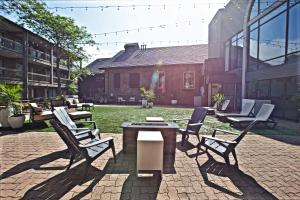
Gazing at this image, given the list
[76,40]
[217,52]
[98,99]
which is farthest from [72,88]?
[217,52]

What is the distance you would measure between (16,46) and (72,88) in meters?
7.58

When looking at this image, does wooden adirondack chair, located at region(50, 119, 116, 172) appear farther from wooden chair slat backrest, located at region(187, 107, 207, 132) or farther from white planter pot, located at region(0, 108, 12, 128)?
white planter pot, located at region(0, 108, 12, 128)

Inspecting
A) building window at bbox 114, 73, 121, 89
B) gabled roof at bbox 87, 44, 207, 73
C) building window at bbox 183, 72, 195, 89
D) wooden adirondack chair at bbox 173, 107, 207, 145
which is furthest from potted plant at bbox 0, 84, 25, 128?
building window at bbox 114, 73, 121, 89

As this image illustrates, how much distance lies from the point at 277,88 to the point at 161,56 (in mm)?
15945

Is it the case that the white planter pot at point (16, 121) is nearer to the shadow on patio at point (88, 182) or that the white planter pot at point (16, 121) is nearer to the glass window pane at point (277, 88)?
the shadow on patio at point (88, 182)

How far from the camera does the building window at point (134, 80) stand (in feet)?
80.3

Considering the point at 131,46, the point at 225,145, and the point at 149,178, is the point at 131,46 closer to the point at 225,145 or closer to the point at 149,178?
the point at 225,145

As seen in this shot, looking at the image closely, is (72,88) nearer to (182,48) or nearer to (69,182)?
(182,48)

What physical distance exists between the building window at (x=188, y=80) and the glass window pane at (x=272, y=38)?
32.3 feet

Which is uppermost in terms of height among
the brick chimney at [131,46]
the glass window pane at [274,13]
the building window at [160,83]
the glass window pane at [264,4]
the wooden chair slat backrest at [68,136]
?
the brick chimney at [131,46]

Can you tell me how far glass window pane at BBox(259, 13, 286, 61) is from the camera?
1035cm

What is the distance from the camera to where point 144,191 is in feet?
9.05

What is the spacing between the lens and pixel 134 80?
80.9 feet

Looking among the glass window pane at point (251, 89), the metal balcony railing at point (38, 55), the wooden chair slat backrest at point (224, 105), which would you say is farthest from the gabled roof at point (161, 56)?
the wooden chair slat backrest at point (224, 105)
